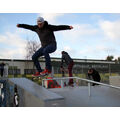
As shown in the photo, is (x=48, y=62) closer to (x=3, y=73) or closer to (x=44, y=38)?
(x=44, y=38)

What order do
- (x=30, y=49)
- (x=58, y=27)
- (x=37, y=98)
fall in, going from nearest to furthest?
(x=37, y=98) < (x=58, y=27) < (x=30, y=49)

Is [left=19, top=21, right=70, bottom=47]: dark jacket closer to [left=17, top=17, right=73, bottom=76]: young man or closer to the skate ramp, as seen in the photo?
[left=17, top=17, right=73, bottom=76]: young man

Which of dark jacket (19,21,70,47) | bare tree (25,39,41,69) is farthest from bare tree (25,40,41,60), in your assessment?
dark jacket (19,21,70,47)

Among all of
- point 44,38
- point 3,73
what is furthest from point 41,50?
point 3,73

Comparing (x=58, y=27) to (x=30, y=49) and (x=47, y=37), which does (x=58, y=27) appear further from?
(x=30, y=49)

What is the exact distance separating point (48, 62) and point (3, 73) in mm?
8724

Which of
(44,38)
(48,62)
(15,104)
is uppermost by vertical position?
(44,38)

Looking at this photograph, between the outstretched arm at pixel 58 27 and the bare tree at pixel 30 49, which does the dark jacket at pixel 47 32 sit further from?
the bare tree at pixel 30 49

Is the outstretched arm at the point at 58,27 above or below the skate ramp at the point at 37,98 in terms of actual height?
above

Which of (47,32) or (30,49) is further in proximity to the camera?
(30,49)

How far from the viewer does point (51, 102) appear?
386 centimetres

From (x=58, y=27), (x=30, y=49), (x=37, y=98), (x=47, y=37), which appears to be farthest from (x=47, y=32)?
(x=30, y=49)

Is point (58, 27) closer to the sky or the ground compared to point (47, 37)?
closer to the sky

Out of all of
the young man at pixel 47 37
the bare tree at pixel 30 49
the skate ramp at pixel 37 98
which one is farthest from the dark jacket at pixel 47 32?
the bare tree at pixel 30 49
